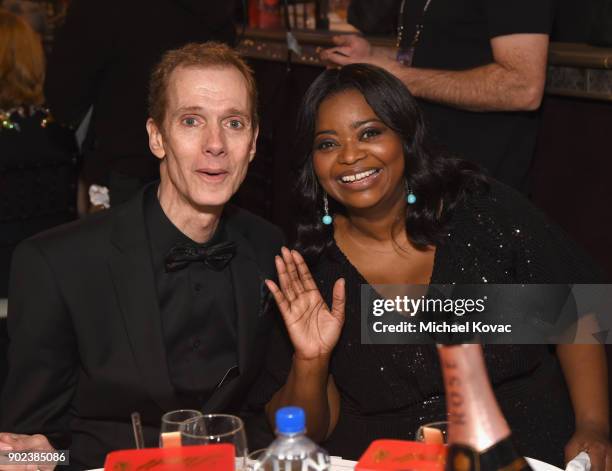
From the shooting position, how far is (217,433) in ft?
5.02

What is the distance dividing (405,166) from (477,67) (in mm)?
630

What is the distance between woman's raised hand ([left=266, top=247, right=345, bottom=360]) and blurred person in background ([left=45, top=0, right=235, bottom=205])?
1596mm

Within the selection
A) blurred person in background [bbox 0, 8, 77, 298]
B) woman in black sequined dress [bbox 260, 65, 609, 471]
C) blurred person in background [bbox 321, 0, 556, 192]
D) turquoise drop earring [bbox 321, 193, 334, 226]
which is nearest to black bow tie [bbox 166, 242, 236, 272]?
woman in black sequined dress [bbox 260, 65, 609, 471]

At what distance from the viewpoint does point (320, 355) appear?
7.16 ft

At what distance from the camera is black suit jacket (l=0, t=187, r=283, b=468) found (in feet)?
6.91

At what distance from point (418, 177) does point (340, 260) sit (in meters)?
0.31

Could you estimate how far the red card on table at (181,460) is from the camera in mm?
1428

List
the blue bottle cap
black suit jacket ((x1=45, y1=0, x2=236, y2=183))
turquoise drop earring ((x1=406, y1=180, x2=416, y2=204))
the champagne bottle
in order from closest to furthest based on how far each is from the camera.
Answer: the champagne bottle → the blue bottle cap → turquoise drop earring ((x1=406, y1=180, x2=416, y2=204)) → black suit jacket ((x1=45, y1=0, x2=236, y2=183))

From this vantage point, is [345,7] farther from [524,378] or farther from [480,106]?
[524,378]

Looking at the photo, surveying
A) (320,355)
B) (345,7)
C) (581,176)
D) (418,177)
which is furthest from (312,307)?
(345,7)

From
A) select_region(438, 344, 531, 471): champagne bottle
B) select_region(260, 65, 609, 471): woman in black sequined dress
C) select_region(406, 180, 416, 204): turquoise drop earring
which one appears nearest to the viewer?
select_region(438, 344, 531, 471): champagne bottle

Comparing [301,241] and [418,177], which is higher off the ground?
[418,177]

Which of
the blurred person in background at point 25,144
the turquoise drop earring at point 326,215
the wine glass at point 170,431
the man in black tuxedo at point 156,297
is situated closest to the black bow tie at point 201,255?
the man in black tuxedo at point 156,297

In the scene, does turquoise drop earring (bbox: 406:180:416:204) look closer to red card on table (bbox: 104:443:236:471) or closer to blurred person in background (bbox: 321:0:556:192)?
blurred person in background (bbox: 321:0:556:192)
